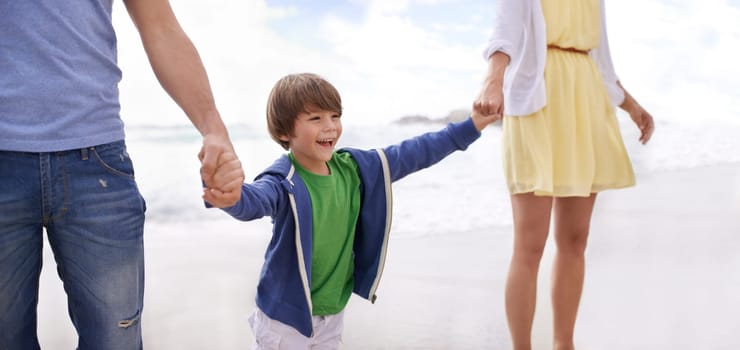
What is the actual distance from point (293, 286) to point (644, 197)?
351 centimetres

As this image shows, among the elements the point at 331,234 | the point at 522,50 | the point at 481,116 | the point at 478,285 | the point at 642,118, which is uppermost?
the point at 522,50

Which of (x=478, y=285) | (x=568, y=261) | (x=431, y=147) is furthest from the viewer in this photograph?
(x=478, y=285)

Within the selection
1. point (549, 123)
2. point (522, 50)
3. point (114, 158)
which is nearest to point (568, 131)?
point (549, 123)

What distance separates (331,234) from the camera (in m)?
1.65

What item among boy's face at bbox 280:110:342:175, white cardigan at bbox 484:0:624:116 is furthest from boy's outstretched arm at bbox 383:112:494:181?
white cardigan at bbox 484:0:624:116

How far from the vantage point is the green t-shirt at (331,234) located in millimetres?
1638

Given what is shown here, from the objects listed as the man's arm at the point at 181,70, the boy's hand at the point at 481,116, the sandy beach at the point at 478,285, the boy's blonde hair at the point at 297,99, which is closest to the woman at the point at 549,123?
the boy's hand at the point at 481,116

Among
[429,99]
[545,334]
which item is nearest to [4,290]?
[545,334]

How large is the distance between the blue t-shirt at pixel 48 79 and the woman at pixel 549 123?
1035 millimetres

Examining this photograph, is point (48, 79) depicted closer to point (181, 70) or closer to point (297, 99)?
point (181, 70)

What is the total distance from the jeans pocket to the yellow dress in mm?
1084

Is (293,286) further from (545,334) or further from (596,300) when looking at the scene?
(596,300)

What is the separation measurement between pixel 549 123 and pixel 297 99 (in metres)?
0.66

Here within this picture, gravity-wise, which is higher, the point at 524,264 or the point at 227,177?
the point at 227,177
